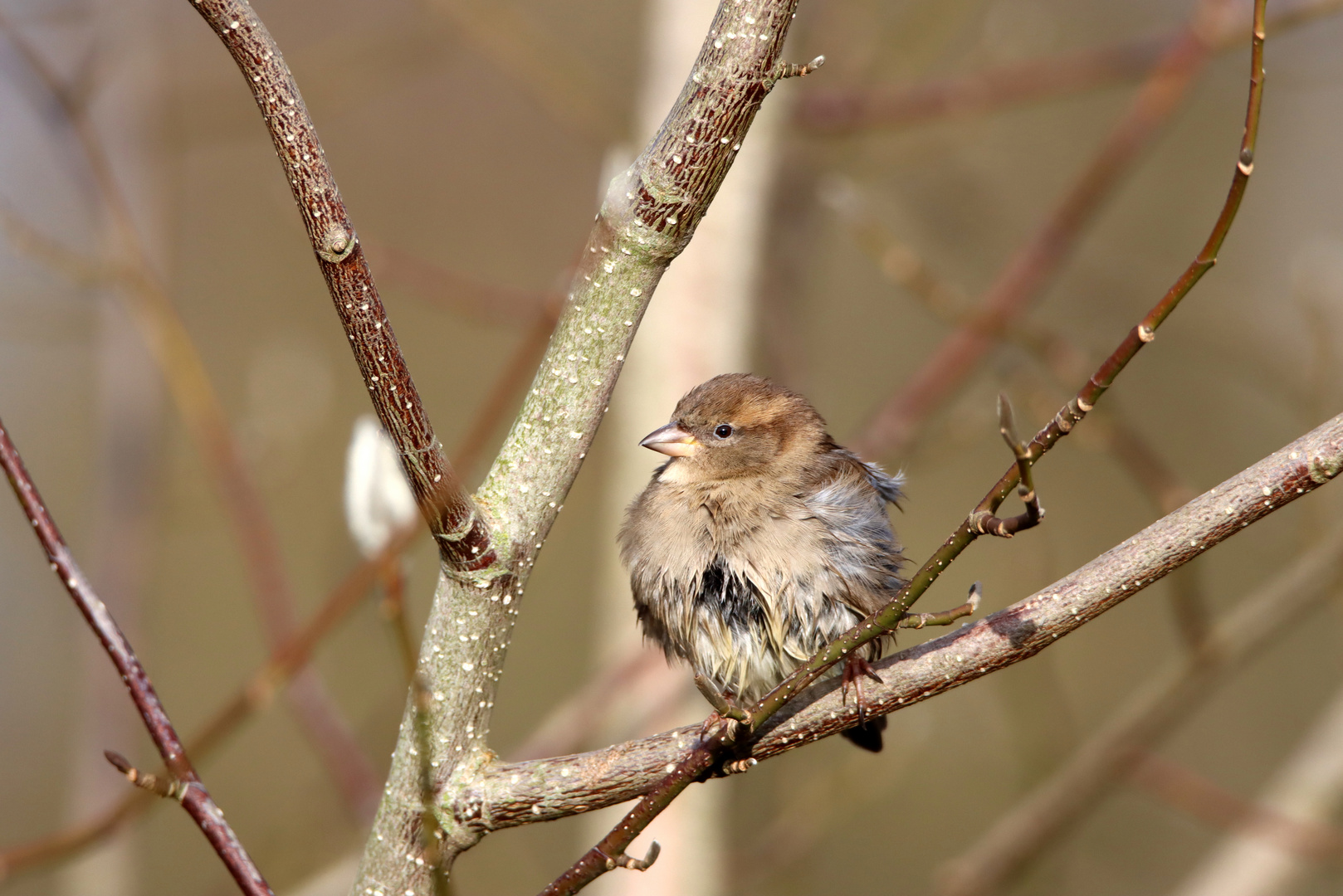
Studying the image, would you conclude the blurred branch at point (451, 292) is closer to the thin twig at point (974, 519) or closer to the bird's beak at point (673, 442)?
the bird's beak at point (673, 442)

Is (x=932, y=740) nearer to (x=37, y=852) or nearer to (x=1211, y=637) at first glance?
(x=1211, y=637)

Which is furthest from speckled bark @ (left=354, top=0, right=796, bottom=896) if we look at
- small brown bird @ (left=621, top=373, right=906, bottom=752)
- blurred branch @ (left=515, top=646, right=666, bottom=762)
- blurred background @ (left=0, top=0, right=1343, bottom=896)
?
blurred branch @ (left=515, top=646, right=666, bottom=762)

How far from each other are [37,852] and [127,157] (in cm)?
310

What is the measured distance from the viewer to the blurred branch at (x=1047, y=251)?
3756 mm

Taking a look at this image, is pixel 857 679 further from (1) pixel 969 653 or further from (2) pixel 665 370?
(2) pixel 665 370

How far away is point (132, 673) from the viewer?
1960mm

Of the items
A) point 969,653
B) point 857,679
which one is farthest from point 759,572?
point 969,653

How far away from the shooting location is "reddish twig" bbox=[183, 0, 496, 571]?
154cm

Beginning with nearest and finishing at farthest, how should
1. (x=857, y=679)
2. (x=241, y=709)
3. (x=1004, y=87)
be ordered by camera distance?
(x=857, y=679)
(x=241, y=709)
(x=1004, y=87)

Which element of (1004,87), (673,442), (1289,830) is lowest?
(1289,830)

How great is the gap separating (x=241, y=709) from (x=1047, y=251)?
307 centimetres

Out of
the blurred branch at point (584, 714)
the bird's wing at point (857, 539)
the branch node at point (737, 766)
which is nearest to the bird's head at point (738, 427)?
the bird's wing at point (857, 539)

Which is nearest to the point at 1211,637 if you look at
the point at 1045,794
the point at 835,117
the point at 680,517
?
the point at 1045,794

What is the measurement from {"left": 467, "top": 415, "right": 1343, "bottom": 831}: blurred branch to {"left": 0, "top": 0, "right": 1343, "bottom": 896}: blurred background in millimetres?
462
